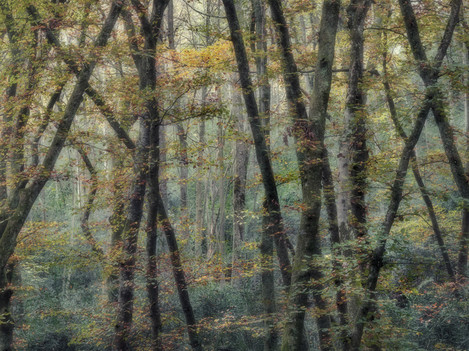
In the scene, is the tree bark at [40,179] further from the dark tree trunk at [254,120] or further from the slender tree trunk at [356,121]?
the slender tree trunk at [356,121]

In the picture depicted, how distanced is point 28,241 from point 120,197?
9.86ft

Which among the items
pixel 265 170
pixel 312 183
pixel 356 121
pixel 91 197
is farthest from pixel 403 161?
pixel 91 197

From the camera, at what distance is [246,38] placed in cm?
901

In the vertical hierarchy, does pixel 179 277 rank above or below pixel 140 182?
below

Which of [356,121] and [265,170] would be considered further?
[265,170]

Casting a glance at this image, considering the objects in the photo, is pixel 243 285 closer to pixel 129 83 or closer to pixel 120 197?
pixel 120 197

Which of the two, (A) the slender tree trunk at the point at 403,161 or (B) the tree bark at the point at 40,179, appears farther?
(B) the tree bark at the point at 40,179

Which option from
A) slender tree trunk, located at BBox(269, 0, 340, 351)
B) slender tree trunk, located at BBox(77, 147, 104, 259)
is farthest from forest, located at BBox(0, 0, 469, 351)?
slender tree trunk, located at BBox(77, 147, 104, 259)

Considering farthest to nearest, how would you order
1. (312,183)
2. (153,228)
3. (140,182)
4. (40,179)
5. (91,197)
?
(91,197) < (153,228) < (140,182) < (40,179) < (312,183)

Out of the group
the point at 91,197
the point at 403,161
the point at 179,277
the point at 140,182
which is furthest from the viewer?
the point at 91,197

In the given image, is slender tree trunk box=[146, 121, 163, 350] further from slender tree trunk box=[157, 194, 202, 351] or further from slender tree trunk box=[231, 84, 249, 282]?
slender tree trunk box=[231, 84, 249, 282]

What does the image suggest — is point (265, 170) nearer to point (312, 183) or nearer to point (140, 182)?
point (312, 183)

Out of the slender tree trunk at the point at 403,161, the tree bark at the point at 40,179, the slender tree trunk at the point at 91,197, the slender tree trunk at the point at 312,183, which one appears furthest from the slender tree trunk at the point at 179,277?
the slender tree trunk at the point at 403,161

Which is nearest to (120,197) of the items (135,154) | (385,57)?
(135,154)
